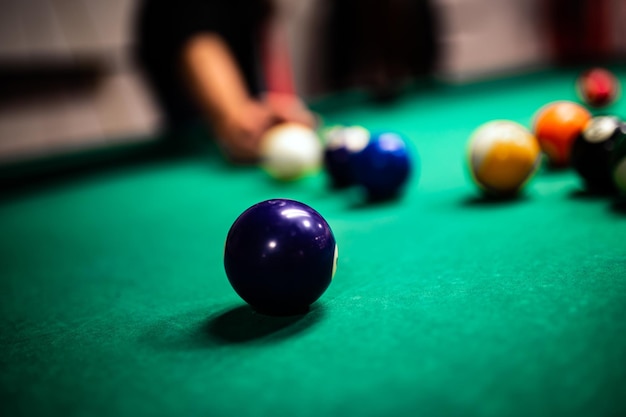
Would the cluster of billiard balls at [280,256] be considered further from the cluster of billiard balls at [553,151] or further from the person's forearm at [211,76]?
the person's forearm at [211,76]

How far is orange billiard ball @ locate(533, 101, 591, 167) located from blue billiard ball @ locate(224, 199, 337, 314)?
1.20m

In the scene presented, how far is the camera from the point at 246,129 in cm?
299

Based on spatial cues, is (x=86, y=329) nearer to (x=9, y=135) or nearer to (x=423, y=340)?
(x=423, y=340)

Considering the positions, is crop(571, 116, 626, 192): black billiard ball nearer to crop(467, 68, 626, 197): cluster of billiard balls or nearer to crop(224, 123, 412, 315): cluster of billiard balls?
crop(467, 68, 626, 197): cluster of billiard balls

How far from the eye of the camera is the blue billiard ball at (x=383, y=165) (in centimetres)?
198

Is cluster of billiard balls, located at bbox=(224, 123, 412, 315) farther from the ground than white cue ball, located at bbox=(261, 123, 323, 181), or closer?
farther from the ground

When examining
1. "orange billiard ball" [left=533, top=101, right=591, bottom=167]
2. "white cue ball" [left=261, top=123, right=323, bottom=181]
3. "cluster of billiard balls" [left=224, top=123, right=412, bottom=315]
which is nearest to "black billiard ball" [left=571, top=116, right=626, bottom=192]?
"orange billiard ball" [left=533, top=101, right=591, bottom=167]

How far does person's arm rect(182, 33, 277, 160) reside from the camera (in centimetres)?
302

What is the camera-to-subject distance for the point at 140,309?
4.17 feet

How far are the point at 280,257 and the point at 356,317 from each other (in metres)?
0.17

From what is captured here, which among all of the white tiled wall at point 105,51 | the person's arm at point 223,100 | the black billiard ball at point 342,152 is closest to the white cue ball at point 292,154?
the black billiard ball at point 342,152

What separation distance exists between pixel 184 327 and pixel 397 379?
47 cm

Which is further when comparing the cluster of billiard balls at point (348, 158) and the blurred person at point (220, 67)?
the blurred person at point (220, 67)

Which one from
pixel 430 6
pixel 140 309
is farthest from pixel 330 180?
pixel 430 6
